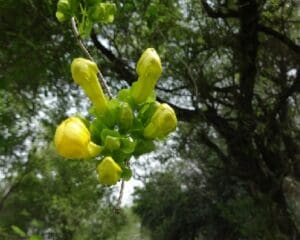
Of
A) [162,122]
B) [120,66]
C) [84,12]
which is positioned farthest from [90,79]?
[120,66]

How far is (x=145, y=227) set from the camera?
2250 cm

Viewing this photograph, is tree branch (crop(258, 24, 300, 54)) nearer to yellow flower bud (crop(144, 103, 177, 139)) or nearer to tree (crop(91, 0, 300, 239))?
tree (crop(91, 0, 300, 239))

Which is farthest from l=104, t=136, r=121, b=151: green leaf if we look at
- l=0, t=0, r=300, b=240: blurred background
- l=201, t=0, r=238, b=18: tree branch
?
l=201, t=0, r=238, b=18: tree branch

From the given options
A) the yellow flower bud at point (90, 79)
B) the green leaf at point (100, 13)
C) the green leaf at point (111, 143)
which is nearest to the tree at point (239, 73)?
the green leaf at point (100, 13)

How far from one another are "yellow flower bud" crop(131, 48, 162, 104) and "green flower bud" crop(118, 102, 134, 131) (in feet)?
0.21

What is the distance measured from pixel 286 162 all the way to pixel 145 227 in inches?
564

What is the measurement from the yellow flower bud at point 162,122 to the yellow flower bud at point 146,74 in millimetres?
94

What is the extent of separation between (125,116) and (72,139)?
0.75 feet

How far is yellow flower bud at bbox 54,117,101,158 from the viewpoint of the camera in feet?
3.05

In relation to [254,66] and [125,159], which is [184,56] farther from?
[125,159]

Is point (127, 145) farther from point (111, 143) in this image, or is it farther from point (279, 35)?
point (279, 35)

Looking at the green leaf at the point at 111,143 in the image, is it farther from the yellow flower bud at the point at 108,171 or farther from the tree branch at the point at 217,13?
the tree branch at the point at 217,13

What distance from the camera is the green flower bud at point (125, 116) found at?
1141 millimetres

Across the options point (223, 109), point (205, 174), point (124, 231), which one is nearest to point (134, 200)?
point (124, 231)
